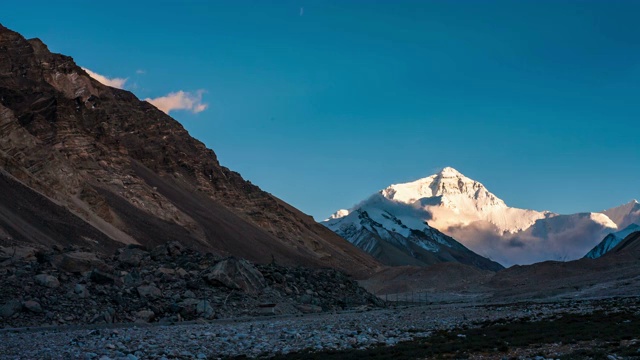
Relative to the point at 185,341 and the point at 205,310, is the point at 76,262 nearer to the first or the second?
the point at 205,310

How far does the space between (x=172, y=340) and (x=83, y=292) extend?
13473 millimetres

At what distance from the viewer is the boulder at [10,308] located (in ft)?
111

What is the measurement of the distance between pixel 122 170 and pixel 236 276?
287 ft

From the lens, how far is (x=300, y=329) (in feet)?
109

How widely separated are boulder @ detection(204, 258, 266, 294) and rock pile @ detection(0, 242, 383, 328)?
0.07 m

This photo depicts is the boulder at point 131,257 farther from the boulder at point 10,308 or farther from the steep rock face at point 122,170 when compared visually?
the steep rock face at point 122,170

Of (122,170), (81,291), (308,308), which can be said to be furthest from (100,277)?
(122,170)

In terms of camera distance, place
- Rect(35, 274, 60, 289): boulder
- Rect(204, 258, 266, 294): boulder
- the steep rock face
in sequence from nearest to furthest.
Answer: Rect(35, 274, 60, 289): boulder → Rect(204, 258, 266, 294): boulder → the steep rock face

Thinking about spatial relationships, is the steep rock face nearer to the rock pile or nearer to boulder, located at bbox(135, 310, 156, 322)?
the rock pile

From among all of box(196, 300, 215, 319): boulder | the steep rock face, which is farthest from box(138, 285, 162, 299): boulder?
the steep rock face

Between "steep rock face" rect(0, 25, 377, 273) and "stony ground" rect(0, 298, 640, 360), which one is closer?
"stony ground" rect(0, 298, 640, 360)

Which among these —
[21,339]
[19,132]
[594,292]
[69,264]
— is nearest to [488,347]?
[21,339]

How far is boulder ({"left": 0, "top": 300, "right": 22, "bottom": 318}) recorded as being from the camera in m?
33.8

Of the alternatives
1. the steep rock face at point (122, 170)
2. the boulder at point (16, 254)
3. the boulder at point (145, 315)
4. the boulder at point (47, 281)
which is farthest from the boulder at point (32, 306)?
the steep rock face at point (122, 170)
